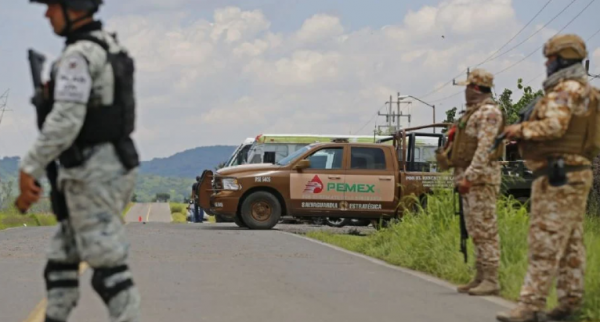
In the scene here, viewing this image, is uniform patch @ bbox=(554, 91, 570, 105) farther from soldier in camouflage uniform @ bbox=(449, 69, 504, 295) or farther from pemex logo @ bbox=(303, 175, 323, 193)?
pemex logo @ bbox=(303, 175, 323, 193)

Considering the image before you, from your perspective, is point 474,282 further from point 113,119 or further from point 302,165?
point 302,165

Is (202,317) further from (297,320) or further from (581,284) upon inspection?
(581,284)

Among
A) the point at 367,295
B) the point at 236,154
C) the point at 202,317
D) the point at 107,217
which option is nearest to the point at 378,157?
the point at 236,154

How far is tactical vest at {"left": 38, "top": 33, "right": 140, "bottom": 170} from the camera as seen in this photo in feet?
18.7

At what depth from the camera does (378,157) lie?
919 inches

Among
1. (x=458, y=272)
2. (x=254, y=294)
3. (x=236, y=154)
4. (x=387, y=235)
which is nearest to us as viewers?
(x=254, y=294)

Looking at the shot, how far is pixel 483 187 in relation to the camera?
9727mm

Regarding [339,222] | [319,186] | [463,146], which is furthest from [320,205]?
[463,146]

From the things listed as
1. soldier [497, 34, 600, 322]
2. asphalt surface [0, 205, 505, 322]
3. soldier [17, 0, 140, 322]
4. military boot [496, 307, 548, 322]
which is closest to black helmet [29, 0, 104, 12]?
soldier [17, 0, 140, 322]

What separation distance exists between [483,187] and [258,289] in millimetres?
2197

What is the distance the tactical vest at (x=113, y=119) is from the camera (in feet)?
18.7

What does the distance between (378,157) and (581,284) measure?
1558 centimetres

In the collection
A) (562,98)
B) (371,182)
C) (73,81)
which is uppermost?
(562,98)

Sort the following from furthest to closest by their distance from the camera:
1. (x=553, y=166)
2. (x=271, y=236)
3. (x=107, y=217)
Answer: (x=271, y=236), (x=553, y=166), (x=107, y=217)
